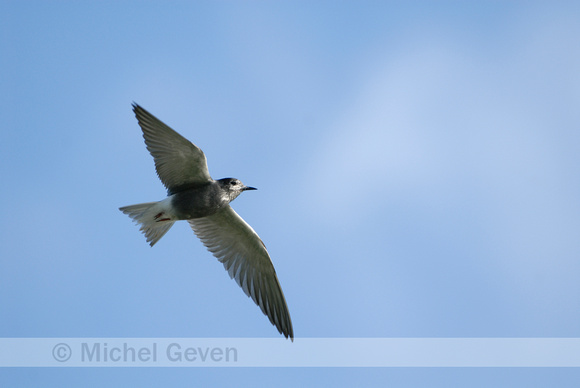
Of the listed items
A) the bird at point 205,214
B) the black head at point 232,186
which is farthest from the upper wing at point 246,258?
the black head at point 232,186

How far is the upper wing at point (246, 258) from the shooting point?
9.30 meters

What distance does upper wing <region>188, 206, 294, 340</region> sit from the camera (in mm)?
9305

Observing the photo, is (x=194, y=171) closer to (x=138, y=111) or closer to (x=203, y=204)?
(x=203, y=204)

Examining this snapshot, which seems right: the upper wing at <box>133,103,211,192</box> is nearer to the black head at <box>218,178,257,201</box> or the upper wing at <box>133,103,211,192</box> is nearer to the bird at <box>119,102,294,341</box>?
the bird at <box>119,102,294,341</box>

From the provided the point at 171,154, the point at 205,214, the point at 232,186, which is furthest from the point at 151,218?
the point at 232,186

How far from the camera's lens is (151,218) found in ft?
28.6

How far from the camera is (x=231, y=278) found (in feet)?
31.3

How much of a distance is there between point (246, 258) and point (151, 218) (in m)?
1.77

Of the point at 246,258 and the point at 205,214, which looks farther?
the point at 246,258

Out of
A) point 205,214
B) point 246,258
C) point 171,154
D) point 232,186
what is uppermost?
point 171,154

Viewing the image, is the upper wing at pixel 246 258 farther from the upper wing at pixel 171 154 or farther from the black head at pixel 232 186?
the upper wing at pixel 171 154

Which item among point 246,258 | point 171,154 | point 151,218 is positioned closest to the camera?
point 171,154

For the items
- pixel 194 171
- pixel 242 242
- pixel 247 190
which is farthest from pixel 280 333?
pixel 194 171

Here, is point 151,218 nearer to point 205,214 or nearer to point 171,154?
point 205,214
